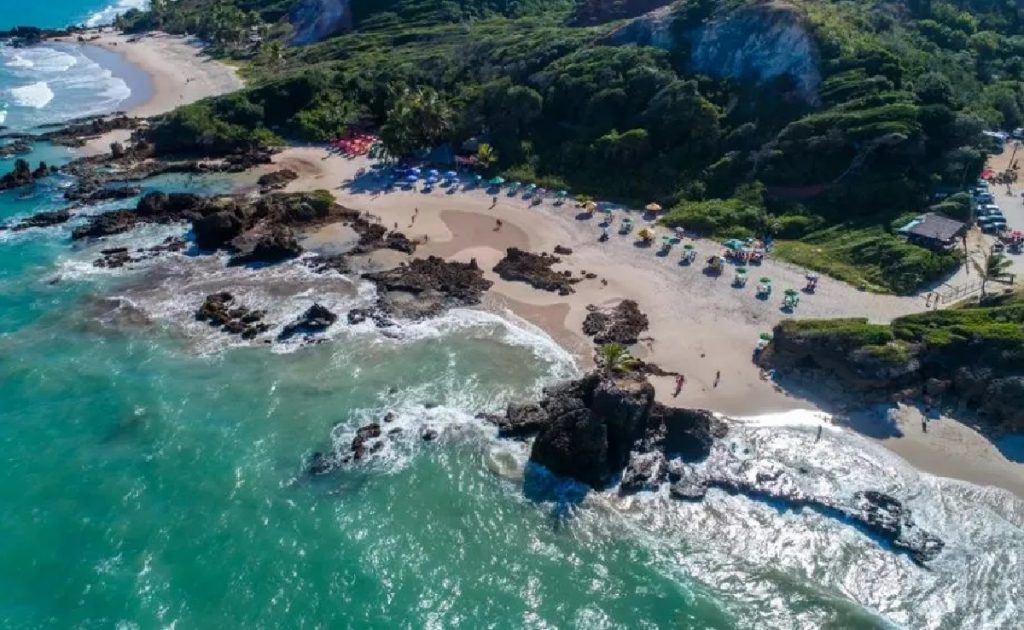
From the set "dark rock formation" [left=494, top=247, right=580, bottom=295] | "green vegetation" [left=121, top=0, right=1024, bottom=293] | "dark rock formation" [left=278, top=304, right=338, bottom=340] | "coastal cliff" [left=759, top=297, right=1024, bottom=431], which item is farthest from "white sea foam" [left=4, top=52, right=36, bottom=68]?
"coastal cliff" [left=759, top=297, right=1024, bottom=431]

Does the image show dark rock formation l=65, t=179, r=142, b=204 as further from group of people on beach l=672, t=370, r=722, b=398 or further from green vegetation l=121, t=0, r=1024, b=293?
group of people on beach l=672, t=370, r=722, b=398

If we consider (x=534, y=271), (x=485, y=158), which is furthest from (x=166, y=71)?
(x=534, y=271)

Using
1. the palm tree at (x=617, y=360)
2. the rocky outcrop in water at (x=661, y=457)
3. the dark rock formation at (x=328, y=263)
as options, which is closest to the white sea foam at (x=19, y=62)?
the dark rock formation at (x=328, y=263)

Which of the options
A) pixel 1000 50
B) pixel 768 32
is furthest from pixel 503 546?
pixel 1000 50

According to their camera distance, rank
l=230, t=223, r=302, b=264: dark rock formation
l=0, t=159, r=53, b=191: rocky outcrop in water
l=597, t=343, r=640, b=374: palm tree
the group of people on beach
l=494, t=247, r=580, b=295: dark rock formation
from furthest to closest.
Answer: l=0, t=159, r=53, b=191: rocky outcrop in water
l=230, t=223, r=302, b=264: dark rock formation
l=494, t=247, r=580, b=295: dark rock formation
the group of people on beach
l=597, t=343, r=640, b=374: palm tree

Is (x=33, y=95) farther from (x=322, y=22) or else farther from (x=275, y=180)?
(x=275, y=180)

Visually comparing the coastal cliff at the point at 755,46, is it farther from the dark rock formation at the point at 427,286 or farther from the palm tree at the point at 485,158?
the dark rock formation at the point at 427,286

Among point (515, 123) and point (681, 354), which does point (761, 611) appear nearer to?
point (681, 354)
